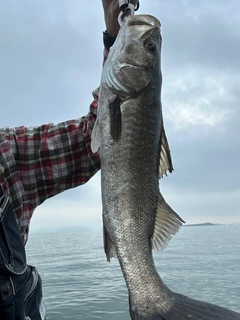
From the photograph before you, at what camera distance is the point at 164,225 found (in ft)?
6.31

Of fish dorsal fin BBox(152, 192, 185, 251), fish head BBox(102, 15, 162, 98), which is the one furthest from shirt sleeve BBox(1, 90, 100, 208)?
fish dorsal fin BBox(152, 192, 185, 251)

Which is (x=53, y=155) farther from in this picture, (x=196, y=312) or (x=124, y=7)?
(x=196, y=312)

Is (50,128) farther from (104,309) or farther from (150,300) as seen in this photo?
(104,309)

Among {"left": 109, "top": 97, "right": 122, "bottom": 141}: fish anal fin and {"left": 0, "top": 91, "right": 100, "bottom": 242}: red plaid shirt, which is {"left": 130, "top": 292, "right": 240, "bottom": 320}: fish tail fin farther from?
{"left": 0, "top": 91, "right": 100, "bottom": 242}: red plaid shirt

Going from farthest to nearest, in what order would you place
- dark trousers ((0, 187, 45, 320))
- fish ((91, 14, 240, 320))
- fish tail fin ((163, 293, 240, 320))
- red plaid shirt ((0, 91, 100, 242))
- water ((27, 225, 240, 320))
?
water ((27, 225, 240, 320)), red plaid shirt ((0, 91, 100, 242)), dark trousers ((0, 187, 45, 320)), fish ((91, 14, 240, 320)), fish tail fin ((163, 293, 240, 320))

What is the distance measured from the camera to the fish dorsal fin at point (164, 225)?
6.25 feet

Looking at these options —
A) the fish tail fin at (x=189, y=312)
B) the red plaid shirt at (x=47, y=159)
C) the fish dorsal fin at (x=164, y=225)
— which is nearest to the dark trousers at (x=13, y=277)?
the red plaid shirt at (x=47, y=159)

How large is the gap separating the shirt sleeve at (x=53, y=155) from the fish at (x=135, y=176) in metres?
0.64

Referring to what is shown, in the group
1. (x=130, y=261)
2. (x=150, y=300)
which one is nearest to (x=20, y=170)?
(x=130, y=261)

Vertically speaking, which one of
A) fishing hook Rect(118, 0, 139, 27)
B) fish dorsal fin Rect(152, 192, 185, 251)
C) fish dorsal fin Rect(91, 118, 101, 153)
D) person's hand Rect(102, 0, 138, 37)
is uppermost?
person's hand Rect(102, 0, 138, 37)

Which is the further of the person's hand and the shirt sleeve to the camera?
the shirt sleeve

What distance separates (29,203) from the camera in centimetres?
257

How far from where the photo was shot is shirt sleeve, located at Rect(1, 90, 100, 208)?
257 cm

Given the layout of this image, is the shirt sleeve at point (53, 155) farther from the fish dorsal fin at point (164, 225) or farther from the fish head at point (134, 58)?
the fish dorsal fin at point (164, 225)
